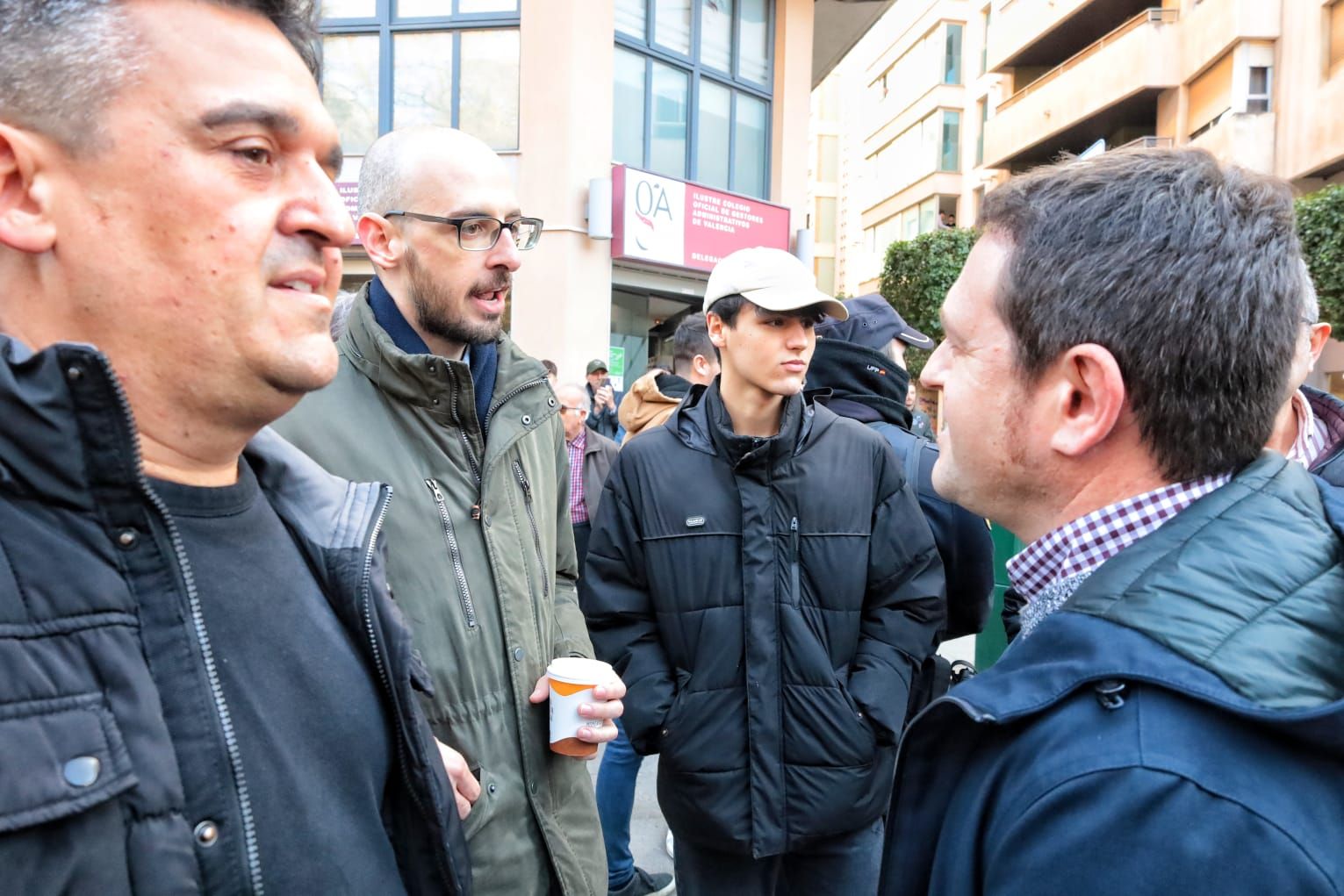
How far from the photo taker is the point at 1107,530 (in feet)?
4.43

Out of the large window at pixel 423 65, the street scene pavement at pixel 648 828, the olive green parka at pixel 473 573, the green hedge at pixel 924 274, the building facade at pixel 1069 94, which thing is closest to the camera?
the olive green parka at pixel 473 573

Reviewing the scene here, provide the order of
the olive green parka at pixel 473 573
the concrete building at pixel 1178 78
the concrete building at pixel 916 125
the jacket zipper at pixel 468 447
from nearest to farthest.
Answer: the olive green parka at pixel 473 573 → the jacket zipper at pixel 468 447 → the concrete building at pixel 1178 78 → the concrete building at pixel 916 125

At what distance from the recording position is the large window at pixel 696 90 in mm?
14359

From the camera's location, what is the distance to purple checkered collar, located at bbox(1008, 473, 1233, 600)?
1.32 m

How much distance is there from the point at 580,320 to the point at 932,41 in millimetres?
28813

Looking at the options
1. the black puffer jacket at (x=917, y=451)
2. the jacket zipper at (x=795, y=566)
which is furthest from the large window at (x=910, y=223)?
the jacket zipper at (x=795, y=566)

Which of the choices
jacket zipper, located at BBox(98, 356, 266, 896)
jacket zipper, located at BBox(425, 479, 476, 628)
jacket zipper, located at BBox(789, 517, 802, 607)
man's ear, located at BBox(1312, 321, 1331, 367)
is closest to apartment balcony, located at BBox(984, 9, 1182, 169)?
man's ear, located at BBox(1312, 321, 1331, 367)

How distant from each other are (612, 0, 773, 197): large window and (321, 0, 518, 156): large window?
1.73m

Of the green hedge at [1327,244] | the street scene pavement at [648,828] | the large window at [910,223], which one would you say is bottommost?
the street scene pavement at [648,828]

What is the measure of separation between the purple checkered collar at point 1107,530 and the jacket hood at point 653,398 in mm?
3692

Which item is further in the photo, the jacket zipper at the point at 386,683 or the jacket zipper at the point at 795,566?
the jacket zipper at the point at 795,566

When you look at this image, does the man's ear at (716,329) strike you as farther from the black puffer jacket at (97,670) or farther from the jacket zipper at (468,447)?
the black puffer jacket at (97,670)

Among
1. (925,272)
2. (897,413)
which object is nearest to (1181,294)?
(897,413)

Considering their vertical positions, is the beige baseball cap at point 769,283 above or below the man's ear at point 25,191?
above
